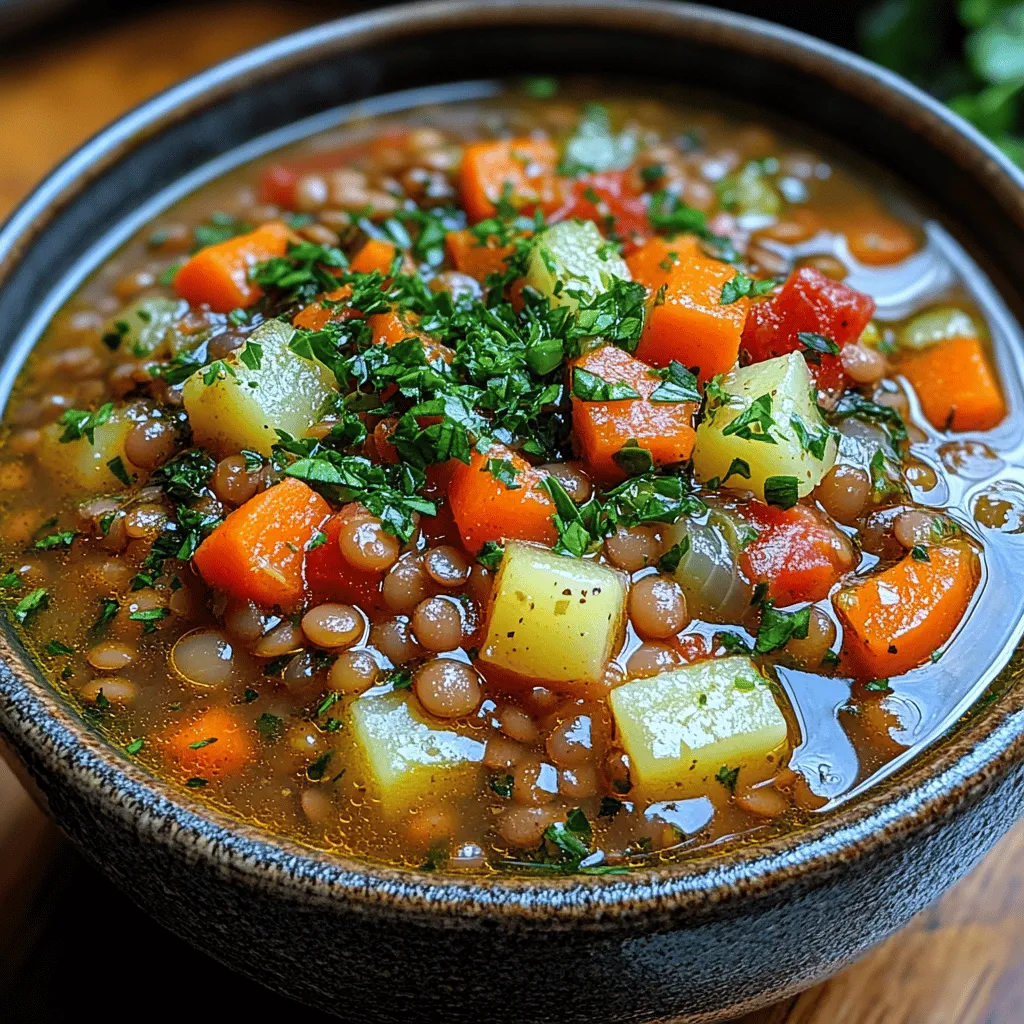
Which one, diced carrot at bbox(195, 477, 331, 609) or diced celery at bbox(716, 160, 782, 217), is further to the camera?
diced celery at bbox(716, 160, 782, 217)

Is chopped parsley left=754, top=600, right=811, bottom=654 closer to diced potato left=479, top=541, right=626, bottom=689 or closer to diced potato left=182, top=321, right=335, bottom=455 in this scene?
diced potato left=479, top=541, right=626, bottom=689

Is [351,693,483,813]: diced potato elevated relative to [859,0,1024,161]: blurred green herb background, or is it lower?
lower

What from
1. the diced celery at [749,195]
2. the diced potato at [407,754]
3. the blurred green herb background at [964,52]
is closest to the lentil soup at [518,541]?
the diced potato at [407,754]

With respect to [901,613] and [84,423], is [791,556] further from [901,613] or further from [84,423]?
[84,423]

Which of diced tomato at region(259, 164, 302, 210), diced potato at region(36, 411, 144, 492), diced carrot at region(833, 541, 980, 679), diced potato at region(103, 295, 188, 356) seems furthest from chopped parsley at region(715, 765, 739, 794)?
diced tomato at region(259, 164, 302, 210)

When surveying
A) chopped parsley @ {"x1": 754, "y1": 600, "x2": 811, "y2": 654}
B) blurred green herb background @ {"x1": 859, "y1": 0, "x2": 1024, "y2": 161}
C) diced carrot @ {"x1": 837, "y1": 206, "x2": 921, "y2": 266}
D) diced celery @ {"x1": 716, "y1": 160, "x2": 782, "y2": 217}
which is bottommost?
chopped parsley @ {"x1": 754, "y1": 600, "x2": 811, "y2": 654}

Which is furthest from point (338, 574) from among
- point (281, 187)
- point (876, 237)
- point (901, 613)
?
point (876, 237)

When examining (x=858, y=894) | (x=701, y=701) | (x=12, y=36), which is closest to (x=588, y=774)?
(x=701, y=701)
